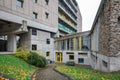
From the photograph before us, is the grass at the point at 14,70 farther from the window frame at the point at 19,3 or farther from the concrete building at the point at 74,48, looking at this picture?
the concrete building at the point at 74,48

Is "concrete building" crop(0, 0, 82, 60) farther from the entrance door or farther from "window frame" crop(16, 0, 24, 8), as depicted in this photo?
the entrance door

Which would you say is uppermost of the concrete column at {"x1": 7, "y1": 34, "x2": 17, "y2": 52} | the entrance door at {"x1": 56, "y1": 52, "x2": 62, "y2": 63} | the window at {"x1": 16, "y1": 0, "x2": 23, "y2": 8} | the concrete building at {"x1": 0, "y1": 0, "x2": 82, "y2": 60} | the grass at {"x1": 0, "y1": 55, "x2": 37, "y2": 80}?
the window at {"x1": 16, "y1": 0, "x2": 23, "y2": 8}

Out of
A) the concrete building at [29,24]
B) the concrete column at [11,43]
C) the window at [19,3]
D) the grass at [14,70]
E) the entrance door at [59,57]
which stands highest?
the window at [19,3]

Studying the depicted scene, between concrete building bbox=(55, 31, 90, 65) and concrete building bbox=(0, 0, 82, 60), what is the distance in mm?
2374

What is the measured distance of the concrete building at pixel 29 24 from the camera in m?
27.4

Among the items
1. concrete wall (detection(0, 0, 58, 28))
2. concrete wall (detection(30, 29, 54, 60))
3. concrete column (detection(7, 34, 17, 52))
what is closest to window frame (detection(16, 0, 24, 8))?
concrete wall (detection(0, 0, 58, 28))

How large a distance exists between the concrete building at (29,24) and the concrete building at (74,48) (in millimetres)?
2374

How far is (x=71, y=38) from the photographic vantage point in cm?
4350

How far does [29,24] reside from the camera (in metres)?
31.9

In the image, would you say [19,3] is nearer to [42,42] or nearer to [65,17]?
[42,42]

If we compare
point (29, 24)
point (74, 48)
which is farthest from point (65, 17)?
point (29, 24)

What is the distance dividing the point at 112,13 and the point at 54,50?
3164 centimetres

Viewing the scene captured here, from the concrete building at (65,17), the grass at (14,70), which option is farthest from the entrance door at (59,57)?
the grass at (14,70)

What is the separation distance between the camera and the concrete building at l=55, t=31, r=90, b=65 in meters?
40.8
